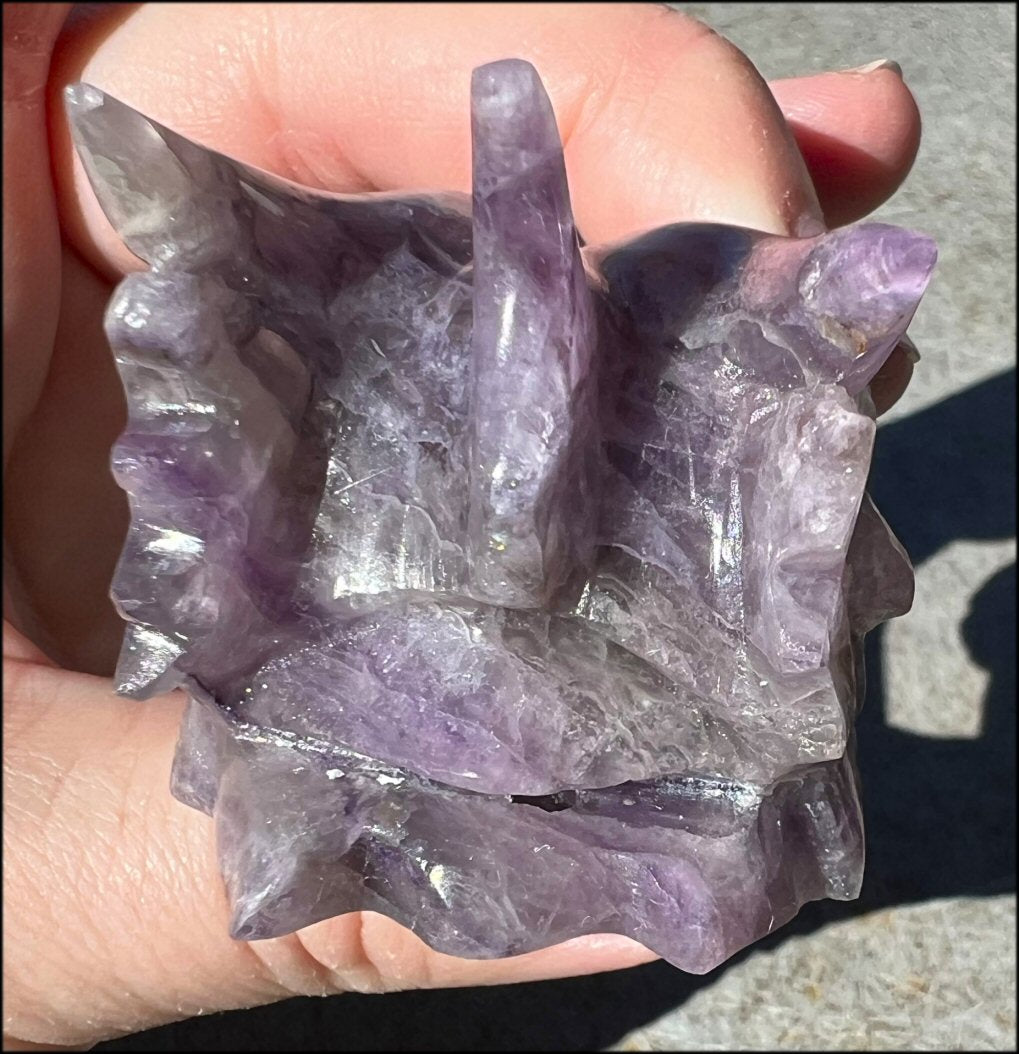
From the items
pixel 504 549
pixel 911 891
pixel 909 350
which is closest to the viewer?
pixel 504 549

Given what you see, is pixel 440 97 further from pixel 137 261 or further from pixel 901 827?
pixel 901 827

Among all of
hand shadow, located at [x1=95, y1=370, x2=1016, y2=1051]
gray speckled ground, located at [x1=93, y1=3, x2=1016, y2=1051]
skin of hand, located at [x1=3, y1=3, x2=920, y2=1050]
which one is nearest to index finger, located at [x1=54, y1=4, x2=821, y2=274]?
skin of hand, located at [x1=3, y1=3, x2=920, y2=1050]

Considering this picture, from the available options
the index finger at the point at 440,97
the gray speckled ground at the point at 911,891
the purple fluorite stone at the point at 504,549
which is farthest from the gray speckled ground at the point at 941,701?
the purple fluorite stone at the point at 504,549

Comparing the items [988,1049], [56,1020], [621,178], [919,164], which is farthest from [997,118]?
[56,1020]

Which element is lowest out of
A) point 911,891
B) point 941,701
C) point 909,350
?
point 911,891

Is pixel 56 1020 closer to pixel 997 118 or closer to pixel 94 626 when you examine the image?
pixel 94 626

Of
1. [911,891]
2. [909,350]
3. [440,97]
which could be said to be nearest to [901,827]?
[911,891]
